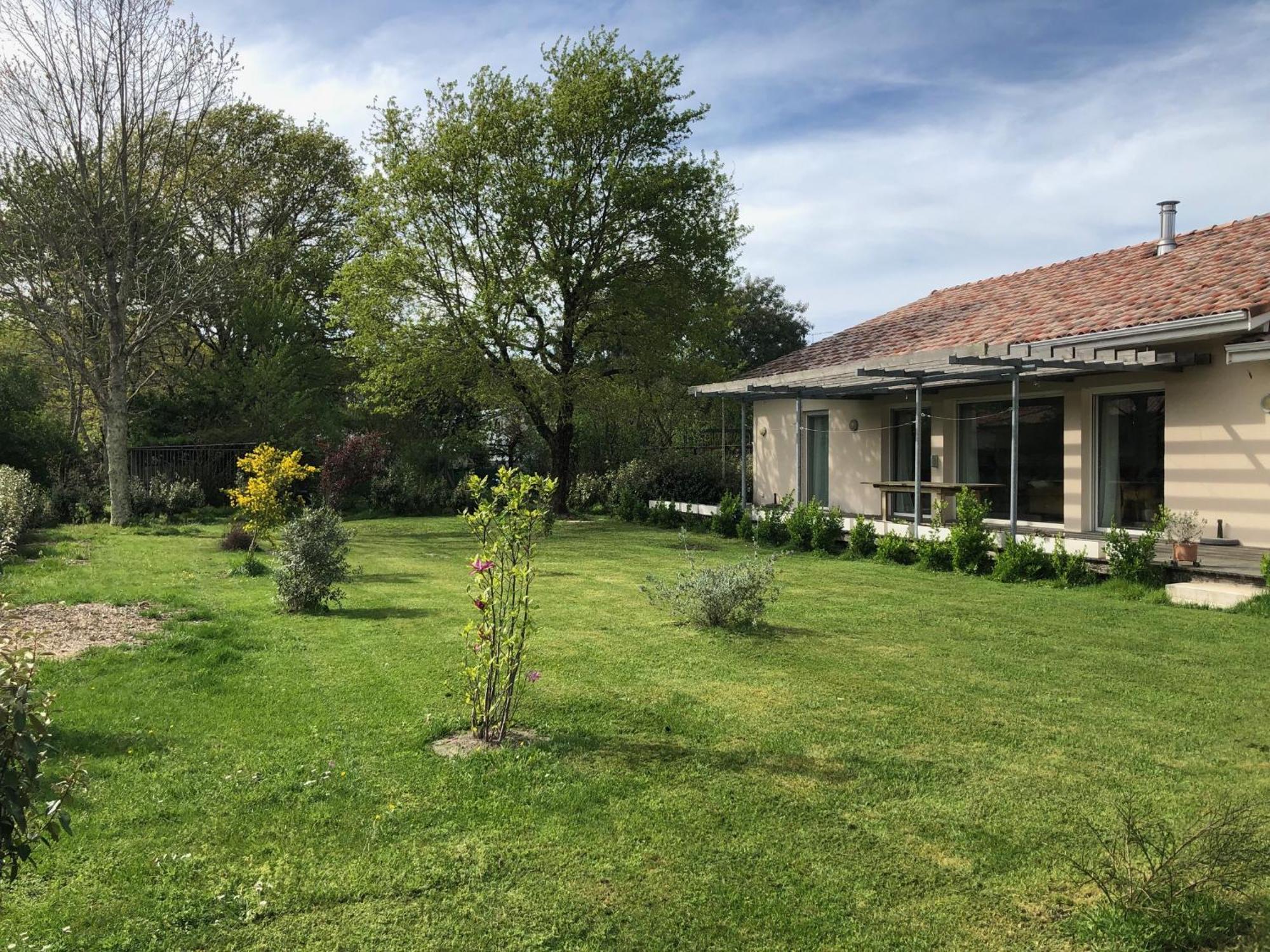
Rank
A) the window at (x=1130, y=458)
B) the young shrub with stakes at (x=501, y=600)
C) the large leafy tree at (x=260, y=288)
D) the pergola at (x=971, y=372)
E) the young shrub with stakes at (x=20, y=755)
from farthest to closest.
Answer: the large leafy tree at (x=260, y=288) < the window at (x=1130, y=458) < the pergola at (x=971, y=372) < the young shrub with stakes at (x=501, y=600) < the young shrub with stakes at (x=20, y=755)

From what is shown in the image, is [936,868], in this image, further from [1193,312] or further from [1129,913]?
[1193,312]

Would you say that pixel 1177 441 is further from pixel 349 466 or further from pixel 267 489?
pixel 349 466

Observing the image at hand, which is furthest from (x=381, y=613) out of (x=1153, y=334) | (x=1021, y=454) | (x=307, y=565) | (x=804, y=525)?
(x=1021, y=454)

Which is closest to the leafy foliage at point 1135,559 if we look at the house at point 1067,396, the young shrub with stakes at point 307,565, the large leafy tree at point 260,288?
the house at point 1067,396

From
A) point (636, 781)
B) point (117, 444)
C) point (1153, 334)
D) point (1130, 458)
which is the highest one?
point (1153, 334)

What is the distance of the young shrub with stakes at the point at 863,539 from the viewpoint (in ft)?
44.3

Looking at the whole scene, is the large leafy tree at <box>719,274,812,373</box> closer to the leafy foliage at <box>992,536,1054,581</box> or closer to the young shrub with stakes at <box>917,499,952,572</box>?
the young shrub with stakes at <box>917,499,952,572</box>

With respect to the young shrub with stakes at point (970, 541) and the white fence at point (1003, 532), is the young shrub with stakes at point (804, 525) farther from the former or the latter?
the young shrub with stakes at point (970, 541)

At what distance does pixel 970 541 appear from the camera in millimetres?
11516

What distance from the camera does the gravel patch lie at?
→ 263 inches

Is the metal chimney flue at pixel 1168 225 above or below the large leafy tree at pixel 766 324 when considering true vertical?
below

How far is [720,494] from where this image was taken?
20.1m

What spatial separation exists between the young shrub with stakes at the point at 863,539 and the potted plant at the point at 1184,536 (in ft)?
13.6

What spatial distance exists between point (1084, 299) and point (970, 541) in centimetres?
484
